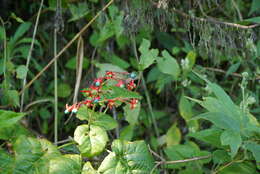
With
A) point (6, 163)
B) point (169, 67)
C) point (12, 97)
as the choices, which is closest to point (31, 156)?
point (6, 163)

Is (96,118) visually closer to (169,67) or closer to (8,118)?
(8,118)

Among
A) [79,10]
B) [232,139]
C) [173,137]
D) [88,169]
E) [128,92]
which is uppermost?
[79,10]

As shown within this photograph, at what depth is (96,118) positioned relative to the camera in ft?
3.80

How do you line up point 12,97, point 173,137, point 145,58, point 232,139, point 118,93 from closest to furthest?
1. point 232,139
2. point 118,93
3. point 145,58
4. point 12,97
5. point 173,137

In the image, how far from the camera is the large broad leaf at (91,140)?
1.06 m

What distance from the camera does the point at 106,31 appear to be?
1.70m

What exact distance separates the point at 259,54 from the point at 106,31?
0.69 meters

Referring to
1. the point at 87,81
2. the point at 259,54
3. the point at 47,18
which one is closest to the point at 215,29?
the point at 259,54

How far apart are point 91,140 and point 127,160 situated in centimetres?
12

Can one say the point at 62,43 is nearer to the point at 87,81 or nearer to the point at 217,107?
the point at 87,81

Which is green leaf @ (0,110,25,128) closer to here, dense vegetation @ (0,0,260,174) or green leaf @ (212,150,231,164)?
dense vegetation @ (0,0,260,174)

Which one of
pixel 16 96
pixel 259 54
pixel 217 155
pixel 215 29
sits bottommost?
pixel 217 155

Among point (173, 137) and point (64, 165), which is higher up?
point (64, 165)

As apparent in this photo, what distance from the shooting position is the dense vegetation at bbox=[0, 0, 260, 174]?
1.08 meters
